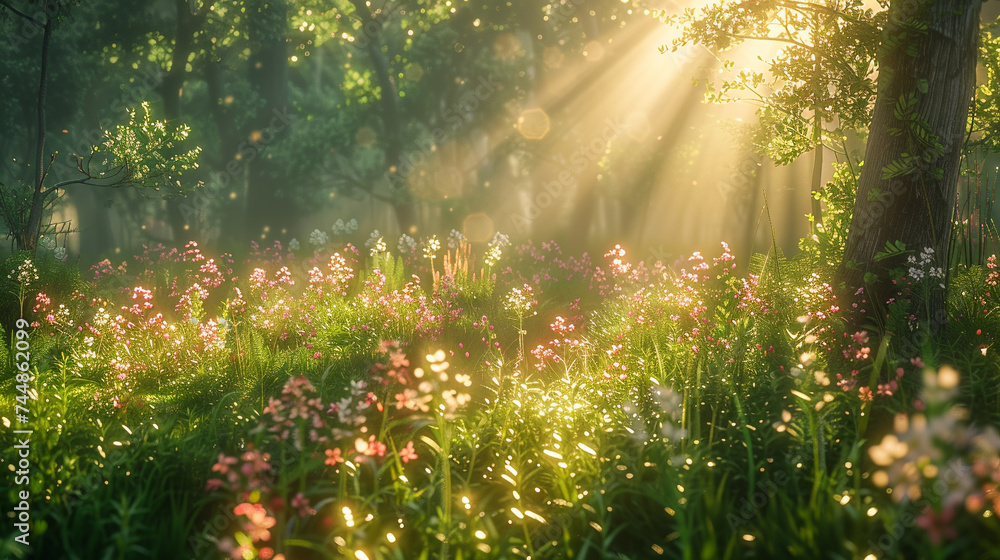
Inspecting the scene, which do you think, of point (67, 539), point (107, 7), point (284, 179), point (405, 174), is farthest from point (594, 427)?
point (107, 7)

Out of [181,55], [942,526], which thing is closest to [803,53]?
[942,526]

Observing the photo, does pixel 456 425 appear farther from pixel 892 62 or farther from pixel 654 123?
pixel 654 123

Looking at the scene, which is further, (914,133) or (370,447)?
(914,133)

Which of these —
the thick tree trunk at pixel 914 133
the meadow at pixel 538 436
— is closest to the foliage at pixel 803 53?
the thick tree trunk at pixel 914 133

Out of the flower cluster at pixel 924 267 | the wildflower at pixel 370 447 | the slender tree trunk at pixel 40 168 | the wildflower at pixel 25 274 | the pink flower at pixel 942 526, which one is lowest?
the wildflower at pixel 370 447

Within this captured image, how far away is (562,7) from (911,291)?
633 inches

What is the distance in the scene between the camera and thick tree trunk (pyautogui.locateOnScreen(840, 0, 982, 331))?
14.2 feet

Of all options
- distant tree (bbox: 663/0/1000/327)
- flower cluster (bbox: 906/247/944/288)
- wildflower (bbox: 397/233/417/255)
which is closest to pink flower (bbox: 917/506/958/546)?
distant tree (bbox: 663/0/1000/327)

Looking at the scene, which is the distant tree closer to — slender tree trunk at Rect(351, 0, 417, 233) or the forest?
the forest

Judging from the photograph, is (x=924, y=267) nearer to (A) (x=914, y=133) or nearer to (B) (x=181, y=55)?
(A) (x=914, y=133)

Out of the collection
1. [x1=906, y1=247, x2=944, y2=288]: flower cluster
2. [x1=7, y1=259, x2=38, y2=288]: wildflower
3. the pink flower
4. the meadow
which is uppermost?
[x1=906, y1=247, x2=944, y2=288]: flower cluster

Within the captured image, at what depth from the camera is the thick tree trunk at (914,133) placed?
4340 mm

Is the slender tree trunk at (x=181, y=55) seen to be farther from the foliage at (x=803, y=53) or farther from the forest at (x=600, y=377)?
the foliage at (x=803, y=53)

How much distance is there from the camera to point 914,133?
4.39 meters
